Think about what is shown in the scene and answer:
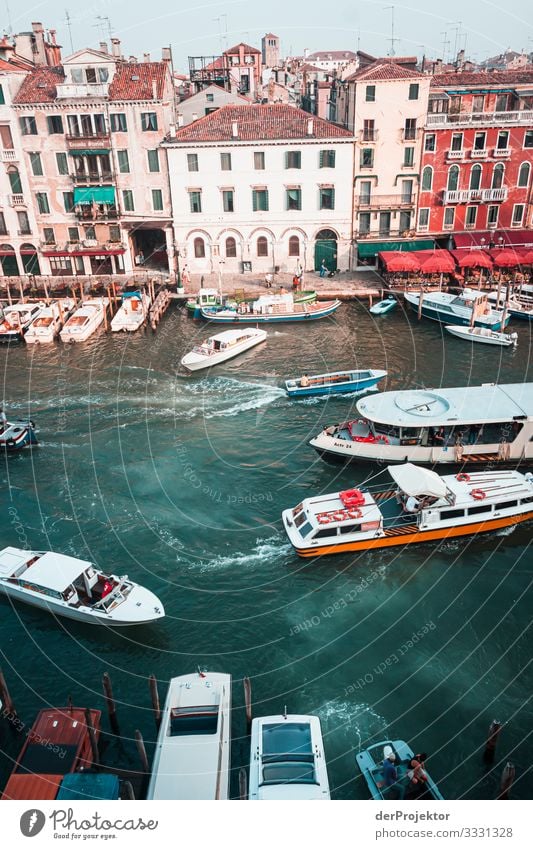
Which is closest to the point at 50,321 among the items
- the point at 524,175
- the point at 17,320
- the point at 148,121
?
the point at 17,320

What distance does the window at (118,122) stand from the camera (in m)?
59.0

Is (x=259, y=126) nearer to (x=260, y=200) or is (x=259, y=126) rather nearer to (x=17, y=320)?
(x=260, y=200)

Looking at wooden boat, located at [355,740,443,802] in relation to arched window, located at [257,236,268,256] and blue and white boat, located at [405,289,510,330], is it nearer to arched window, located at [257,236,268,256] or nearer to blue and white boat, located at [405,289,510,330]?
blue and white boat, located at [405,289,510,330]

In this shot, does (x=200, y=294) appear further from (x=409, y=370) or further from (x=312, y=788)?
(x=312, y=788)

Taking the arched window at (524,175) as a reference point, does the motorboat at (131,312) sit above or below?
below

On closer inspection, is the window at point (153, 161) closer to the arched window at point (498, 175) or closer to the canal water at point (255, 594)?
the canal water at point (255, 594)

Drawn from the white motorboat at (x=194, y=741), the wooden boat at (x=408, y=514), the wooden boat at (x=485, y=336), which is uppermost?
the white motorboat at (x=194, y=741)

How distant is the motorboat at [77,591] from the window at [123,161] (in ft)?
152

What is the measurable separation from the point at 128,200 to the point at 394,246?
87.7ft

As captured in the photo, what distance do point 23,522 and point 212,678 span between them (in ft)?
47.9

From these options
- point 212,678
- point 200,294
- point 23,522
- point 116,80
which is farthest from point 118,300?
point 212,678

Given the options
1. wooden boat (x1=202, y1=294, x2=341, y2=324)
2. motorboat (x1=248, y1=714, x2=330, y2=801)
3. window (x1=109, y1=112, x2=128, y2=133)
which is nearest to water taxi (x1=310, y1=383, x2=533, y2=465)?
motorboat (x1=248, y1=714, x2=330, y2=801)

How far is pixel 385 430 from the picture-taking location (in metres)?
33.8

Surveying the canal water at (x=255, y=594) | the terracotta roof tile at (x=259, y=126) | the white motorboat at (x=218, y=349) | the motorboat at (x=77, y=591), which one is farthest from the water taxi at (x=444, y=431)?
the terracotta roof tile at (x=259, y=126)
